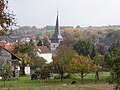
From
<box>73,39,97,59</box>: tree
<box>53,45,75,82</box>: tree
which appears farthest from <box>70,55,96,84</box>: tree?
<box>73,39,97,59</box>: tree

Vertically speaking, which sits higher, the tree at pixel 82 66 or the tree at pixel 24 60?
the tree at pixel 82 66

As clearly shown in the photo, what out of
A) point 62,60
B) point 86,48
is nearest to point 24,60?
point 62,60

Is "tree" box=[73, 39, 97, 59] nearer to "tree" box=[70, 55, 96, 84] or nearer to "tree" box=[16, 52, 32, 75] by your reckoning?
"tree" box=[16, 52, 32, 75]

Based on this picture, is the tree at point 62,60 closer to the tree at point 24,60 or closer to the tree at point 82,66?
the tree at point 82,66

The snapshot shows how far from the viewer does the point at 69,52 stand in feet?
178

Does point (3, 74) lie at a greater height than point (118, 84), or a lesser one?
lesser

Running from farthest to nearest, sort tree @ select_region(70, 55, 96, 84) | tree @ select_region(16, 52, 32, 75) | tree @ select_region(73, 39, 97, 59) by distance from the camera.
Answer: tree @ select_region(73, 39, 97, 59), tree @ select_region(16, 52, 32, 75), tree @ select_region(70, 55, 96, 84)

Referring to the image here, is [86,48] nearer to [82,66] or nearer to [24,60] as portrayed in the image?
[24,60]

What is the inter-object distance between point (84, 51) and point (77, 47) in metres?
3.07

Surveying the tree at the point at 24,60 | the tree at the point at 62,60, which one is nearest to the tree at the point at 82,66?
the tree at the point at 62,60

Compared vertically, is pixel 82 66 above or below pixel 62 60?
below

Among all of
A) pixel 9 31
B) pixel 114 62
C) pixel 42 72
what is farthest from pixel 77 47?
pixel 9 31

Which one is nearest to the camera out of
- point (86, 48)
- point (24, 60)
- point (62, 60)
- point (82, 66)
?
point (82, 66)

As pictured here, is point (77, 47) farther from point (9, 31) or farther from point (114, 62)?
point (9, 31)
